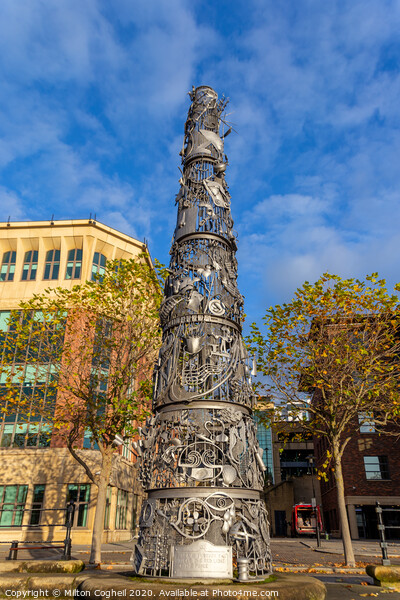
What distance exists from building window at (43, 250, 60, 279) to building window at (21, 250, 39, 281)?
0.96 metres

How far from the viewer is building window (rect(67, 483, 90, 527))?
28.4m

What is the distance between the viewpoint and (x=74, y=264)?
36.2 m

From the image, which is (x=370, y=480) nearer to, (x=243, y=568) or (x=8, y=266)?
(x=243, y=568)

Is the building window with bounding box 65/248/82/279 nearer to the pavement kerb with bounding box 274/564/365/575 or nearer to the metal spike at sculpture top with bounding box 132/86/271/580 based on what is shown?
the metal spike at sculpture top with bounding box 132/86/271/580

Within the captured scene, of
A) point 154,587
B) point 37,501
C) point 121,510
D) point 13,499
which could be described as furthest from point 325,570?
point 13,499

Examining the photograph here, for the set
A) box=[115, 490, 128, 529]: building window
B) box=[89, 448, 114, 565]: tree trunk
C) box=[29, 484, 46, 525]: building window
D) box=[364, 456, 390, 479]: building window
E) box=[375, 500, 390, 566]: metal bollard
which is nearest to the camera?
box=[375, 500, 390, 566]: metal bollard

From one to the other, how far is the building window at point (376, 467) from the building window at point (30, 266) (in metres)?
30.6

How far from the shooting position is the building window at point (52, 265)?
1411 inches

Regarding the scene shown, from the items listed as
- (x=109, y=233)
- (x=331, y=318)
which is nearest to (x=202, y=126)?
(x=331, y=318)

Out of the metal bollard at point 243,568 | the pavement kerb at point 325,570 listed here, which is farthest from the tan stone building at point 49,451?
the metal bollard at point 243,568

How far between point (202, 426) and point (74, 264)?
2965 centimetres

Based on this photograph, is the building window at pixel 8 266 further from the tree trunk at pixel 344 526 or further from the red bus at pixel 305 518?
the red bus at pixel 305 518

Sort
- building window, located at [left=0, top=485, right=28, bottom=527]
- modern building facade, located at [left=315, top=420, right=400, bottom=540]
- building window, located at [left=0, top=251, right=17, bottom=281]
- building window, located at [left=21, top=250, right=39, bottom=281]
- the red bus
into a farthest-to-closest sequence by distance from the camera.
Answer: the red bus → building window, located at [left=0, top=251, right=17, bottom=281] → building window, located at [left=21, top=250, right=39, bottom=281] → modern building facade, located at [left=315, top=420, right=400, bottom=540] → building window, located at [left=0, top=485, right=28, bottom=527]

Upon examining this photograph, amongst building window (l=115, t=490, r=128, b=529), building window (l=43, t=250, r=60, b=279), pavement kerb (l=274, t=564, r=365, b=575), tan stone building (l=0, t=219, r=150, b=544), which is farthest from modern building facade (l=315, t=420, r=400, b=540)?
building window (l=43, t=250, r=60, b=279)
